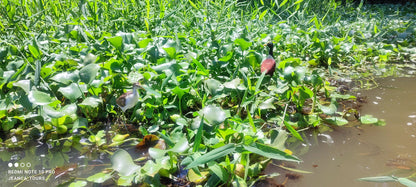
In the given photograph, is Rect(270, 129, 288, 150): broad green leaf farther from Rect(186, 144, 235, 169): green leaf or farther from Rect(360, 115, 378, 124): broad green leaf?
Rect(360, 115, 378, 124): broad green leaf

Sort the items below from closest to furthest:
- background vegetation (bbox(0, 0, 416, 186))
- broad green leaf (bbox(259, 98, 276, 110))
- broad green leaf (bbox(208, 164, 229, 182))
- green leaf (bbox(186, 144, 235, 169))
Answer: green leaf (bbox(186, 144, 235, 169)) < broad green leaf (bbox(208, 164, 229, 182)) < background vegetation (bbox(0, 0, 416, 186)) < broad green leaf (bbox(259, 98, 276, 110))

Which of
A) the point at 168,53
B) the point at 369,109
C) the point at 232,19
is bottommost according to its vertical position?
the point at 369,109

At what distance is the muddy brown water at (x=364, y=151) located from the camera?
112 centimetres

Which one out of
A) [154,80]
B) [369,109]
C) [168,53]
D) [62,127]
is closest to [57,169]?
[62,127]

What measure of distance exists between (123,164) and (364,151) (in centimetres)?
89

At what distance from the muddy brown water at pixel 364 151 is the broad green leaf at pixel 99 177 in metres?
0.55

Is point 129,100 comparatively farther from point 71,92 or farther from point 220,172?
point 220,172

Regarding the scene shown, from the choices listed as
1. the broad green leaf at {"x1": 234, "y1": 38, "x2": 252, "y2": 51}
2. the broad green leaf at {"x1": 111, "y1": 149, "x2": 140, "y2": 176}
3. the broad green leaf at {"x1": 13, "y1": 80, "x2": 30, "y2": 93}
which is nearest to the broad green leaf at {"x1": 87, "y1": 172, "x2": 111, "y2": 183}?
the broad green leaf at {"x1": 111, "y1": 149, "x2": 140, "y2": 176}

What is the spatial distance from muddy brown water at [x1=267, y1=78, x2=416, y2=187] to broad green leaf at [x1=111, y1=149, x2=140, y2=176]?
1.57ft

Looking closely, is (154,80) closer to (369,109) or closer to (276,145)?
(276,145)

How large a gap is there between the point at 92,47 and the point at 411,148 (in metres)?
1.61

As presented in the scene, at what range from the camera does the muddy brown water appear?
1124 mm

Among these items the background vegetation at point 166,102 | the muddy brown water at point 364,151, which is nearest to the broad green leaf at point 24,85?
the background vegetation at point 166,102

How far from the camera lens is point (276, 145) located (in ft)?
3.49
